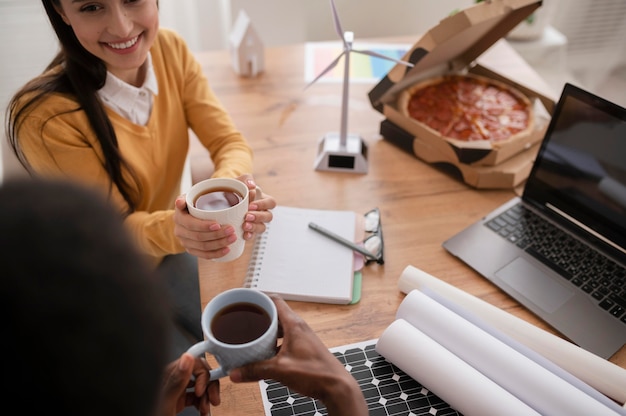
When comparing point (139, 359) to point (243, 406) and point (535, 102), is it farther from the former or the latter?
point (535, 102)

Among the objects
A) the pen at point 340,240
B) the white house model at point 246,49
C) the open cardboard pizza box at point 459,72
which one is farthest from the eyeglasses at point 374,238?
the white house model at point 246,49

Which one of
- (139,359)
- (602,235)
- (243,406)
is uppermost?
(139,359)

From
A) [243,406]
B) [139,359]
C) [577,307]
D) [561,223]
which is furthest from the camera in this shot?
[561,223]

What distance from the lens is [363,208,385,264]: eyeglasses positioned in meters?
1.08

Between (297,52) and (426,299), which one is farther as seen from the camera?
(297,52)

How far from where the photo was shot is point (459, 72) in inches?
60.9

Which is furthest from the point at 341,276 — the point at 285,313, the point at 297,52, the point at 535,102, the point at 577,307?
the point at 297,52

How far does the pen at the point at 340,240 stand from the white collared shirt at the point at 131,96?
0.47m

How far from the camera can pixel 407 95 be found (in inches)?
56.4

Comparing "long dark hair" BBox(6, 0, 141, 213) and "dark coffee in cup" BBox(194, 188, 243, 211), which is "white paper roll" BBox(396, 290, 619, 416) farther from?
"long dark hair" BBox(6, 0, 141, 213)

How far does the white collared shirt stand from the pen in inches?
18.5

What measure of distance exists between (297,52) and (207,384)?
1320mm

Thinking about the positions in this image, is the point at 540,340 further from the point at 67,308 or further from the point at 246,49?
the point at 246,49

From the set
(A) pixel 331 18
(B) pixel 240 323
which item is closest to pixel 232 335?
(B) pixel 240 323
